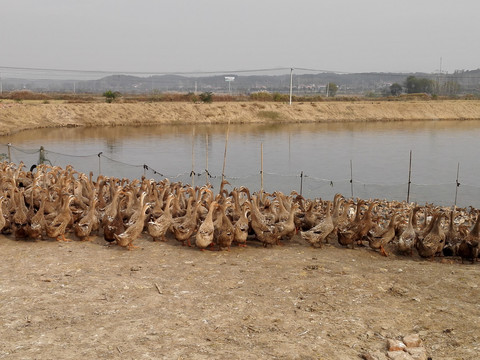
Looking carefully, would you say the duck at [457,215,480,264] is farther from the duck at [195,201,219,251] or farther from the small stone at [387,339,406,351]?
the duck at [195,201,219,251]

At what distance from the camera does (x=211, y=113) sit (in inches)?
2147

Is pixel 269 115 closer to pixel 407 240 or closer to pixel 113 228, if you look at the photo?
pixel 407 240

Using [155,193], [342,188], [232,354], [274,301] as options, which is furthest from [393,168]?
[232,354]

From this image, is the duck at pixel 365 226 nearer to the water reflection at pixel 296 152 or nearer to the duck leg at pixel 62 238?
the duck leg at pixel 62 238

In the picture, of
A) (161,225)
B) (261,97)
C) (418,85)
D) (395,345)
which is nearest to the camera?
(395,345)

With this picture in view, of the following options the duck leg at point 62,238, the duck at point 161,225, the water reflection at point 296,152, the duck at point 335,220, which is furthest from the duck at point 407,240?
the water reflection at point 296,152

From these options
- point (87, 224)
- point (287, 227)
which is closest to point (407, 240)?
point (287, 227)

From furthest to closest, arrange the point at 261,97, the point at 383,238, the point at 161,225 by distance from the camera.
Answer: the point at 261,97, the point at 161,225, the point at 383,238

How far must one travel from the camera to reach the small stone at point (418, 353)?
17.8 ft

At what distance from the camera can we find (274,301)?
6930mm

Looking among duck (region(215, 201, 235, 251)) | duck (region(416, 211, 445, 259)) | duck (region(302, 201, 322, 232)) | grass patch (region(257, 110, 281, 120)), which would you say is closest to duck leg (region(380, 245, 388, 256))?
duck (region(416, 211, 445, 259))

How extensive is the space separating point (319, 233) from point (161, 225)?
10.0 ft

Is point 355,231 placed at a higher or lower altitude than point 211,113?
lower

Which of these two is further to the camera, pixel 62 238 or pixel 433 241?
pixel 62 238
